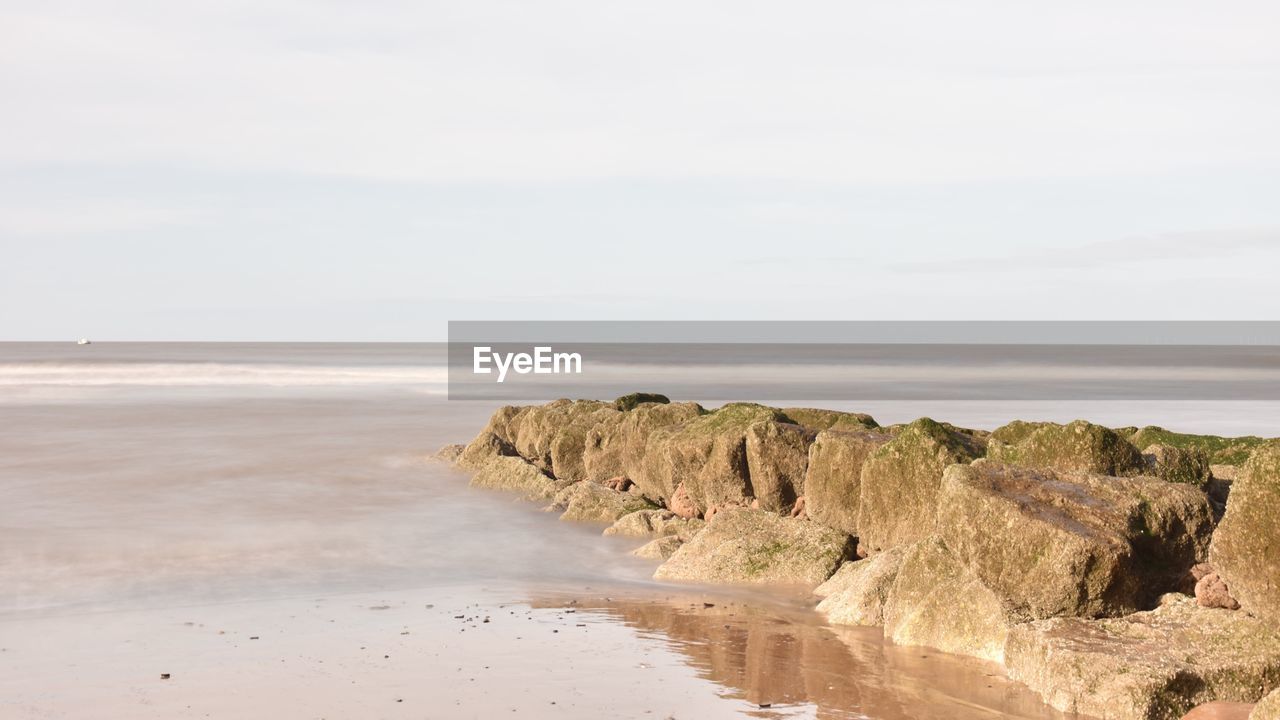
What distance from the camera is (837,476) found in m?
14.4

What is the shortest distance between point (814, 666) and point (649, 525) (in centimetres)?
765

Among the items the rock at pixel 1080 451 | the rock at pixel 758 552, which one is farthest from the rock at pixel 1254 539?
the rock at pixel 758 552

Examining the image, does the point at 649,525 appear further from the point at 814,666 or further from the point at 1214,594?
the point at 1214,594

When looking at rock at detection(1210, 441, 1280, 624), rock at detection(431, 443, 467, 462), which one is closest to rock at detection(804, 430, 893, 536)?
rock at detection(1210, 441, 1280, 624)

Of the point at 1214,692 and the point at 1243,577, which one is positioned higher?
the point at 1243,577

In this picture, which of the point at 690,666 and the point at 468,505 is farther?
the point at 468,505

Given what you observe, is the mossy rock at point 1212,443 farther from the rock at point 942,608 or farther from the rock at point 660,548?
the rock at point 660,548

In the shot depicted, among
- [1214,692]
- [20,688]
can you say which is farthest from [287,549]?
[1214,692]

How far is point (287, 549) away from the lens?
17391 mm

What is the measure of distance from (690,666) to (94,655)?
5.56m

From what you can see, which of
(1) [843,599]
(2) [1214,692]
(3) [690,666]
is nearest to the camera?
(2) [1214,692]

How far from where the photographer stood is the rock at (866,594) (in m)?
→ 12.2

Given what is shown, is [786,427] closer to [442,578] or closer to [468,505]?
[442,578]

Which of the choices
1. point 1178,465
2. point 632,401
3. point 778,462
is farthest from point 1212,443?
point 632,401
